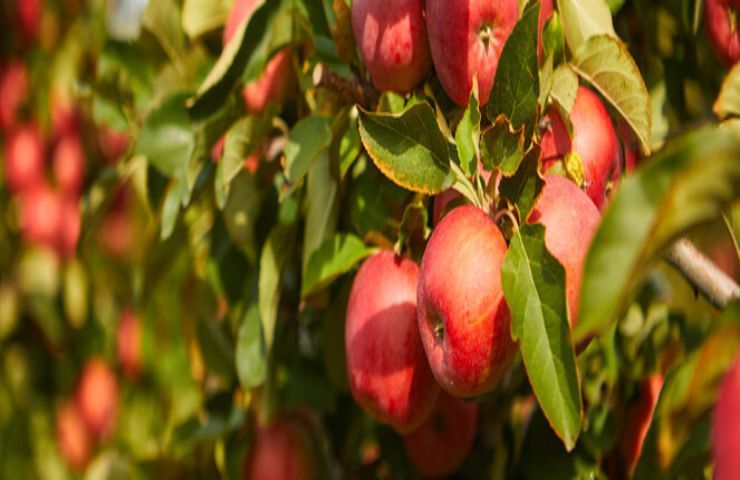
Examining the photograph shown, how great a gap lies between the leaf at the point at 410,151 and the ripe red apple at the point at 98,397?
1.06 m

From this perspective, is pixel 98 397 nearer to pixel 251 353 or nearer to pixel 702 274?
pixel 251 353

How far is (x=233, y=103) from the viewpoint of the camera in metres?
0.86

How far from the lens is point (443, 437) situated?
92cm

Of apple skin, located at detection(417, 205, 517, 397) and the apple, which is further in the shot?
the apple

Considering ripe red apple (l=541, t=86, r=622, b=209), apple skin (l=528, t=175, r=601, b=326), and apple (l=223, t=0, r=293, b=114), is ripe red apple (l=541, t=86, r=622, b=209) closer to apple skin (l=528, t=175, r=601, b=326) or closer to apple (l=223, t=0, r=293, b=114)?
apple skin (l=528, t=175, r=601, b=326)

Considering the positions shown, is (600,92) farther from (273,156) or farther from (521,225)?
(273,156)

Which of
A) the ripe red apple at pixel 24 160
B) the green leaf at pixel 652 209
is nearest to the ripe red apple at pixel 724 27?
the green leaf at pixel 652 209

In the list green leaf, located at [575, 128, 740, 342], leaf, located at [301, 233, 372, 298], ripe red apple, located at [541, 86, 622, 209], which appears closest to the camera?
green leaf, located at [575, 128, 740, 342]

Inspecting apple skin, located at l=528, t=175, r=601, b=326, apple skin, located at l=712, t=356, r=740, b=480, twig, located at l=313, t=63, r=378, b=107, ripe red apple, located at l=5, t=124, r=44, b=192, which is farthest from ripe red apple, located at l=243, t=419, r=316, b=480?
ripe red apple, located at l=5, t=124, r=44, b=192

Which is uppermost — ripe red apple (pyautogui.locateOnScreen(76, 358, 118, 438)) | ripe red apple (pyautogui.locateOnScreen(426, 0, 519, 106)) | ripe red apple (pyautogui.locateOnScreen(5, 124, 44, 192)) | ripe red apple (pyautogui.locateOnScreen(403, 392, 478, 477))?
ripe red apple (pyautogui.locateOnScreen(426, 0, 519, 106))

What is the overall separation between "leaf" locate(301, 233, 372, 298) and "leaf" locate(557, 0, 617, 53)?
0.20 metres

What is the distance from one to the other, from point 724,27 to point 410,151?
0.29 metres

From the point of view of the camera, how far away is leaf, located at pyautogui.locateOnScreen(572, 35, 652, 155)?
67cm

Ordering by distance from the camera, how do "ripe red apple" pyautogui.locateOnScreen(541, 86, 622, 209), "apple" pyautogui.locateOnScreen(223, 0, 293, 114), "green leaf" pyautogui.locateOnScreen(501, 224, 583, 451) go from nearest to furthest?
"green leaf" pyautogui.locateOnScreen(501, 224, 583, 451) < "ripe red apple" pyautogui.locateOnScreen(541, 86, 622, 209) < "apple" pyautogui.locateOnScreen(223, 0, 293, 114)
